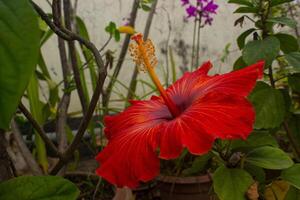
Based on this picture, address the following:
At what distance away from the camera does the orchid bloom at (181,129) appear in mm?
393

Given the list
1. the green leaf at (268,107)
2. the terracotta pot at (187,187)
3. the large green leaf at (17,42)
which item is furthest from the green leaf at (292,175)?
the terracotta pot at (187,187)

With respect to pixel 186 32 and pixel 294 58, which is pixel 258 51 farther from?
pixel 186 32

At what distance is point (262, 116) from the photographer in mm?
708

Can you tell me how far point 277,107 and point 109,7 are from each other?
1217 millimetres

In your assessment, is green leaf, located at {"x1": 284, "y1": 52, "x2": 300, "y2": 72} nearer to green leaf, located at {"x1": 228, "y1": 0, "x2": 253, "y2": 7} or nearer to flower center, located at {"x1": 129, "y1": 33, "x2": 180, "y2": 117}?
green leaf, located at {"x1": 228, "y1": 0, "x2": 253, "y2": 7}

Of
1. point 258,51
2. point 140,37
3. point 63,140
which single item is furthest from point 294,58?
point 63,140

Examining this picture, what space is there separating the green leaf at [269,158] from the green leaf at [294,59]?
19cm

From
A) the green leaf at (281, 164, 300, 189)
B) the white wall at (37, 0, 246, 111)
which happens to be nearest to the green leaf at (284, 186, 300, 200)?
the green leaf at (281, 164, 300, 189)

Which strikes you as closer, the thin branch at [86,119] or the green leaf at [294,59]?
the thin branch at [86,119]

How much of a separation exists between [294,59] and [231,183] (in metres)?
0.29

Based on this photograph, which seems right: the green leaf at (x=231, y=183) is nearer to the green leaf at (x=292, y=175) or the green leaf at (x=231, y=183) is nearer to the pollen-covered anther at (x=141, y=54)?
the green leaf at (x=292, y=175)

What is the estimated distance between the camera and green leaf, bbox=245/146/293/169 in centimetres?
51

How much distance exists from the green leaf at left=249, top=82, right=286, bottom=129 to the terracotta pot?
16.5 inches

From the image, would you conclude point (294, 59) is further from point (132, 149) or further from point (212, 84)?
point (132, 149)
